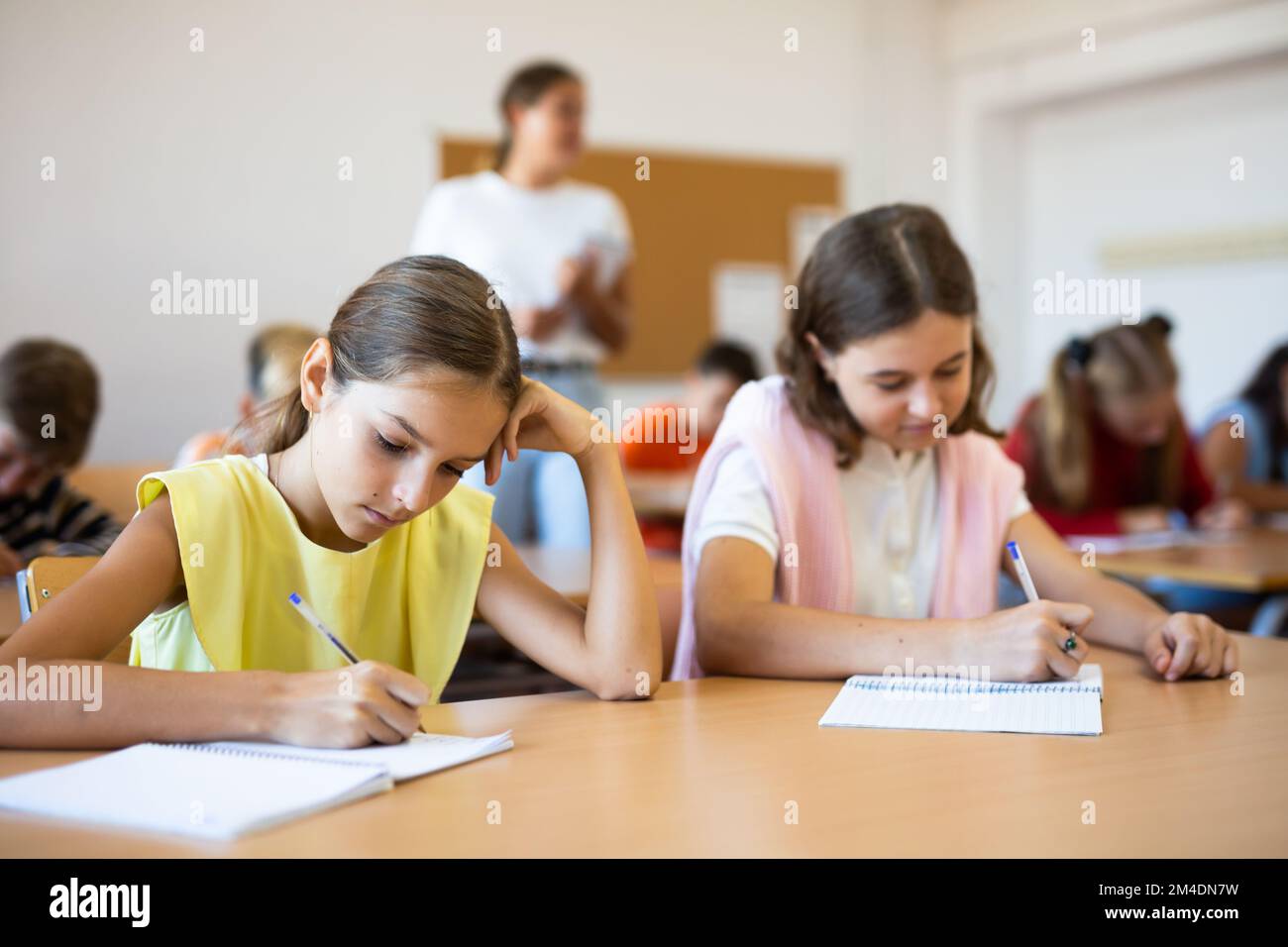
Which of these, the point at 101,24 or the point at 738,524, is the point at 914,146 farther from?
the point at 738,524

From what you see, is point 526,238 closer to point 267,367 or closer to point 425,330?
point 267,367

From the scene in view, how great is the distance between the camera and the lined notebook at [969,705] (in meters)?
1.25

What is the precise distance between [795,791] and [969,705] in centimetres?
37

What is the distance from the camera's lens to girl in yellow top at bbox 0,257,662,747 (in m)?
1.14

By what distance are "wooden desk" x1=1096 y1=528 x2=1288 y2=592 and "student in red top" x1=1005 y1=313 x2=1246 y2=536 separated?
297 millimetres

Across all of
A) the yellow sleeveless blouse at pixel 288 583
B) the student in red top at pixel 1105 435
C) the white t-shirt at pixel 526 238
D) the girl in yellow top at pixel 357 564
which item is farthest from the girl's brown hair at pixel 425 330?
the student in red top at pixel 1105 435

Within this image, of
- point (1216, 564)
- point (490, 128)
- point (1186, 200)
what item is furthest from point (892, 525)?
→ point (1186, 200)

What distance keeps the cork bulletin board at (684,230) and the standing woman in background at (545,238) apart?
5.90ft

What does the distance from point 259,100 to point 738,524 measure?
361 cm

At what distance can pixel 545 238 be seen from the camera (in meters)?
3.55

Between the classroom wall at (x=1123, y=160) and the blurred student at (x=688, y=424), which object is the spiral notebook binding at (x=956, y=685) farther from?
the classroom wall at (x=1123, y=160)

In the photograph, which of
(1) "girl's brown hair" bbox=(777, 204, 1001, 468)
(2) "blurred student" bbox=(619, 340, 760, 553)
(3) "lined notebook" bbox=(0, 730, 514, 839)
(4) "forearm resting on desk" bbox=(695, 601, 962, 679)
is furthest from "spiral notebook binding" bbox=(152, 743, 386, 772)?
(2) "blurred student" bbox=(619, 340, 760, 553)
